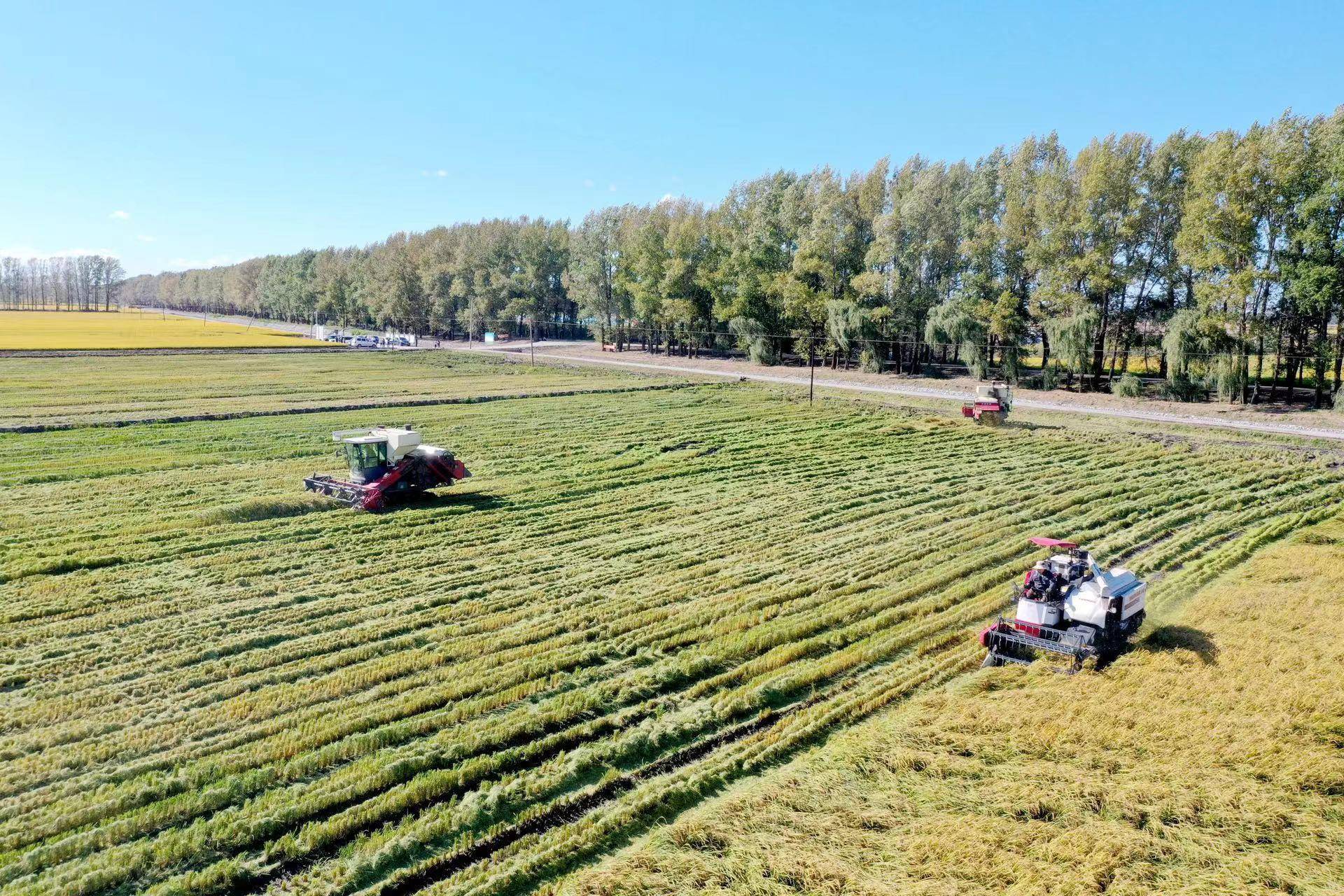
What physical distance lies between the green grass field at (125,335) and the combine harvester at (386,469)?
77000 mm

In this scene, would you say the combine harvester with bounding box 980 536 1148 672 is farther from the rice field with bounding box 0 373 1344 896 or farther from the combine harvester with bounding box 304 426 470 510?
the combine harvester with bounding box 304 426 470 510

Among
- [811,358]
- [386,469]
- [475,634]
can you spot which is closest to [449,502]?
[386,469]

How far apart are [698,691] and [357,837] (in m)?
4.99

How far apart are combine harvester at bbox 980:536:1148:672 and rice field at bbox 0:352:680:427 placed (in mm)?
39628

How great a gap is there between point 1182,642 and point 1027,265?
42.4 meters

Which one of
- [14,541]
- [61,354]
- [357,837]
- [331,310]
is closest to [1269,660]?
[357,837]

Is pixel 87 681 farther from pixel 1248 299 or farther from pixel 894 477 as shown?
pixel 1248 299

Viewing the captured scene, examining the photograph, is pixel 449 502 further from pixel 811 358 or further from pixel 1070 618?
pixel 811 358

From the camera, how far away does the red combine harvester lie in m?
38.2

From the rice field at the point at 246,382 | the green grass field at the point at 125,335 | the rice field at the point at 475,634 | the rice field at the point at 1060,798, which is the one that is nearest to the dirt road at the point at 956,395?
the rice field at the point at 246,382

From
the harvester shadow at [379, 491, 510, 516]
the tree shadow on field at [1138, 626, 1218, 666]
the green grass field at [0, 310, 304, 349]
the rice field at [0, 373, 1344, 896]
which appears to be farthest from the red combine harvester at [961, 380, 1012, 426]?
the green grass field at [0, 310, 304, 349]

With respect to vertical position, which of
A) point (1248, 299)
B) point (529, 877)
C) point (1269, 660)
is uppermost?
point (1248, 299)

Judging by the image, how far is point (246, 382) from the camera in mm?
57000

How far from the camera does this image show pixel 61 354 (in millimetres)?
76188
